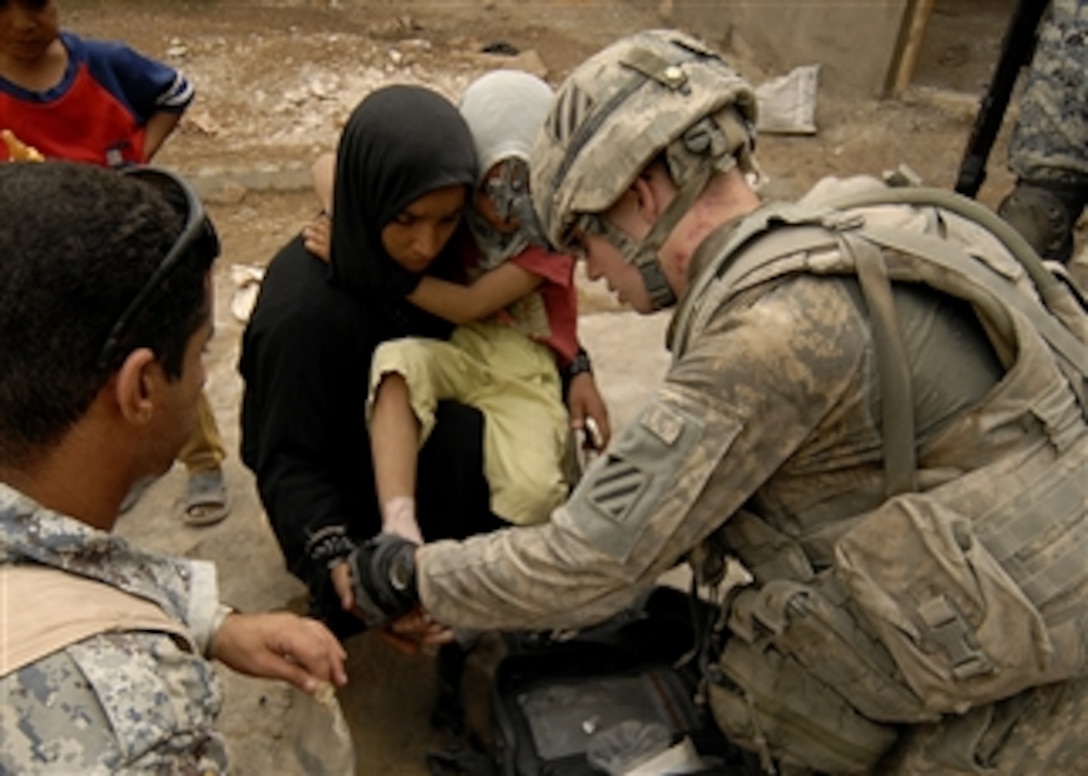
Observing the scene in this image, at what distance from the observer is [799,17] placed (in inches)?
310

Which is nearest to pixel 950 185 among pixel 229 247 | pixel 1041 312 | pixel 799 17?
pixel 799 17

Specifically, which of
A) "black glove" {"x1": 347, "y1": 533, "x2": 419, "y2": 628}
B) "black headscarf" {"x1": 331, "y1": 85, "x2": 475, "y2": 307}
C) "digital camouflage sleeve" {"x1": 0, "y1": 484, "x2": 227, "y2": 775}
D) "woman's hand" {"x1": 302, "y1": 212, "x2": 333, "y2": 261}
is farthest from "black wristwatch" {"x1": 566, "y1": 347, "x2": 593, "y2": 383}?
"digital camouflage sleeve" {"x1": 0, "y1": 484, "x2": 227, "y2": 775}

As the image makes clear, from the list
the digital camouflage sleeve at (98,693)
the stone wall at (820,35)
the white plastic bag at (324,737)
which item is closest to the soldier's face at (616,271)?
the white plastic bag at (324,737)

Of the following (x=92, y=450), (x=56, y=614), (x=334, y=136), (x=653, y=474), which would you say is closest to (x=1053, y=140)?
(x=653, y=474)

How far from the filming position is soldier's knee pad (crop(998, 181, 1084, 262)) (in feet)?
14.9

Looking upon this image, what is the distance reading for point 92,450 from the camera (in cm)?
142

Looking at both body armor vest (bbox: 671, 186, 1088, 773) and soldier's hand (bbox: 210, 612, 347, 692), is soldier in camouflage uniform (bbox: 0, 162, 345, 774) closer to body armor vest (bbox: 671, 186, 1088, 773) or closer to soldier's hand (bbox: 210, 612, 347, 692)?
soldier's hand (bbox: 210, 612, 347, 692)

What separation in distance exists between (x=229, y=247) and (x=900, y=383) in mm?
4719

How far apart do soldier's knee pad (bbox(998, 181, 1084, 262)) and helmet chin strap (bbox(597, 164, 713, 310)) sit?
120 inches

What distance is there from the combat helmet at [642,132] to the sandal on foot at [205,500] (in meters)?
2.00

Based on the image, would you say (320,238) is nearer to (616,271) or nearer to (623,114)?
(616,271)

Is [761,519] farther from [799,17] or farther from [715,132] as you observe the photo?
[799,17]

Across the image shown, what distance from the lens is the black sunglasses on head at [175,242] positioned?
1.34m

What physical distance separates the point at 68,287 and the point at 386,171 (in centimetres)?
132
